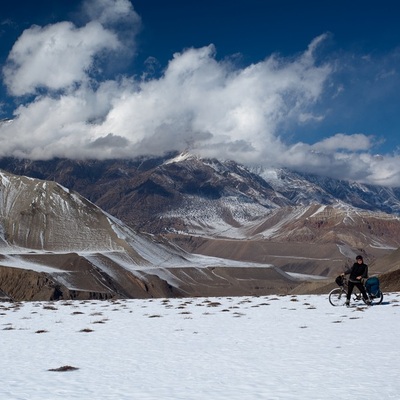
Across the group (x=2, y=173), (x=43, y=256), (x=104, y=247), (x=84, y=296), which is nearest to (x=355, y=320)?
(x=84, y=296)

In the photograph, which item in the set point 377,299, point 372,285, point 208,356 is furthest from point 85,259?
point 208,356

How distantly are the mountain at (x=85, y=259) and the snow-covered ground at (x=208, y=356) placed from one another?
243 ft

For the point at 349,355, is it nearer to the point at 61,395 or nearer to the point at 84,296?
the point at 61,395

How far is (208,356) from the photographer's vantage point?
12250 millimetres

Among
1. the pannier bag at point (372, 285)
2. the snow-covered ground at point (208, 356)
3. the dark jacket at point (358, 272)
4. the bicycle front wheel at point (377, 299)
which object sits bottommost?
the snow-covered ground at point (208, 356)

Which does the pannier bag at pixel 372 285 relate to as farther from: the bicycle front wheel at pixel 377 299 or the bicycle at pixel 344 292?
the bicycle front wheel at pixel 377 299

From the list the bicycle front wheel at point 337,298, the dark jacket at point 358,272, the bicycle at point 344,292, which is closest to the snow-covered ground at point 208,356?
the bicycle at point 344,292

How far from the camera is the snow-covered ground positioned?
9125mm

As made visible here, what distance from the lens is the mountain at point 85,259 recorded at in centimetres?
10238

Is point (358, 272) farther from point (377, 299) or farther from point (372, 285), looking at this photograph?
point (377, 299)

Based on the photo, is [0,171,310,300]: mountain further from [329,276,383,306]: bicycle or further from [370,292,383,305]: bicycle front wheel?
[370,292,383,305]: bicycle front wheel

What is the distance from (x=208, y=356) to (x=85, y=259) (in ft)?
356

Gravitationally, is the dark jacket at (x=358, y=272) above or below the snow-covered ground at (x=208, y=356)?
above

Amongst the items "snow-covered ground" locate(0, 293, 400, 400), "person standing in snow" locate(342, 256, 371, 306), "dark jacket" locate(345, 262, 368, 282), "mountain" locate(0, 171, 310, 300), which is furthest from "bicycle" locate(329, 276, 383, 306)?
"mountain" locate(0, 171, 310, 300)
